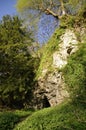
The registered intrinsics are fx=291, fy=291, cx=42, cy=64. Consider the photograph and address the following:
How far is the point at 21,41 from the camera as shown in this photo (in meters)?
22.7

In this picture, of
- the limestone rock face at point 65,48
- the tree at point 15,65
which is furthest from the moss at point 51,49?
the tree at point 15,65

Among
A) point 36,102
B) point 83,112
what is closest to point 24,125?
point 83,112

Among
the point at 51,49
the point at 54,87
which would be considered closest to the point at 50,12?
the point at 51,49

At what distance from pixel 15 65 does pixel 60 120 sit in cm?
1036

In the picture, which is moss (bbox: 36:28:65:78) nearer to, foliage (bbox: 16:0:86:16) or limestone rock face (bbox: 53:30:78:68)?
limestone rock face (bbox: 53:30:78:68)

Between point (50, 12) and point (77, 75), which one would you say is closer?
point (77, 75)

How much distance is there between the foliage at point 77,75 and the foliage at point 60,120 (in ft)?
2.85

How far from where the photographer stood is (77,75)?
46.3 ft

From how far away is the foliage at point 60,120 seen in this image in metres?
11.5

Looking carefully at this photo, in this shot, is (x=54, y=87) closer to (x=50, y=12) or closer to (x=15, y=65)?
(x=50, y=12)

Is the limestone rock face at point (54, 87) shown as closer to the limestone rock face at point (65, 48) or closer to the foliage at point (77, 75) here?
the limestone rock face at point (65, 48)

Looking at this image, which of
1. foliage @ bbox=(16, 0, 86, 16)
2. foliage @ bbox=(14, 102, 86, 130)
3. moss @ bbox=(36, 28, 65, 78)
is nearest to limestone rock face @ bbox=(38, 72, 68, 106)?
moss @ bbox=(36, 28, 65, 78)

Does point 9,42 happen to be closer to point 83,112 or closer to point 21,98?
point 21,98

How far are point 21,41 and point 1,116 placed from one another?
30.7 ft
